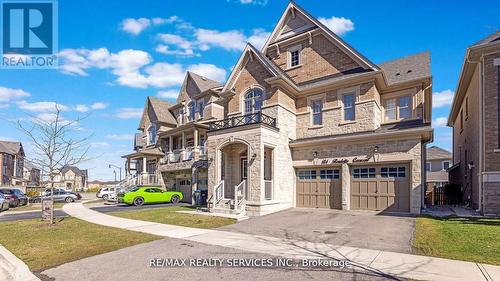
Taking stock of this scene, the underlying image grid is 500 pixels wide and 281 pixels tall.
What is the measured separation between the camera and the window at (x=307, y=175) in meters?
19.1

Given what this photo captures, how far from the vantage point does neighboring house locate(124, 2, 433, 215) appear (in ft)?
53.9

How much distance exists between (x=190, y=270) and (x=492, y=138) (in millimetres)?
15011

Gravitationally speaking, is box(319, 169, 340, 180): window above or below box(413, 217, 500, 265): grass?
above

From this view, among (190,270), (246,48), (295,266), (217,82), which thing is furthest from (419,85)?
(217,82)

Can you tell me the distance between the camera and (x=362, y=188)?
17188mm

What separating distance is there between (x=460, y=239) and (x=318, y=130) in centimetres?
1097

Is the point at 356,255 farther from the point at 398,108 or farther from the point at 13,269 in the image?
the point at 398,108

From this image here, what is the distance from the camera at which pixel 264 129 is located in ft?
55.8

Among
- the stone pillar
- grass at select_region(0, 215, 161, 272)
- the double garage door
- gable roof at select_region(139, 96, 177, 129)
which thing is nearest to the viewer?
grass at select_region(0, 215, 161, 272)

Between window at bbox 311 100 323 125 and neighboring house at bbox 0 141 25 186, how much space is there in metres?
53.8

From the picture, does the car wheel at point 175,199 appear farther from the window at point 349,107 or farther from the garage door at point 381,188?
the window at point 349,107

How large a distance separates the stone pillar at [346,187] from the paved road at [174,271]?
10.6m

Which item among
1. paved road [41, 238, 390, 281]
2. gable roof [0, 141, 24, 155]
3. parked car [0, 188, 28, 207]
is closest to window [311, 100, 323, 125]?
paved road [41, 238, 390, 281]

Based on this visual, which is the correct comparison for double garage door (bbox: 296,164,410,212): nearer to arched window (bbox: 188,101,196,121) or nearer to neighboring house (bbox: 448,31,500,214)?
neighboring house (bbox: 448,31,500,214)
